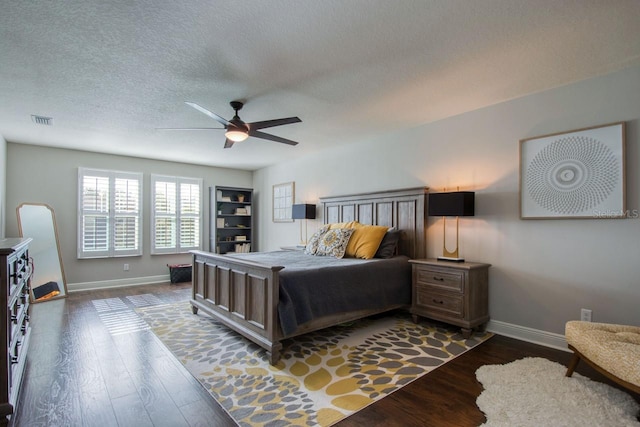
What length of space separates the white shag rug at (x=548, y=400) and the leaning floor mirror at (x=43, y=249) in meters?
6.05

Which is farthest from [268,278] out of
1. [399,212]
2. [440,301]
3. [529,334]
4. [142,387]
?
[529,334]

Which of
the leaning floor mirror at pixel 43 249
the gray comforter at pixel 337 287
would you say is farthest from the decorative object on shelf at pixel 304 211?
the leaning floor mirror at pixel 43 249

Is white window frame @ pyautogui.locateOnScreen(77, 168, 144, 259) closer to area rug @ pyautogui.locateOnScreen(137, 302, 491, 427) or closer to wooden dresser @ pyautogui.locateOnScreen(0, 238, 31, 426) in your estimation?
area rug @ pyautogui.locateOnScreen(137, 302, 491, 427)

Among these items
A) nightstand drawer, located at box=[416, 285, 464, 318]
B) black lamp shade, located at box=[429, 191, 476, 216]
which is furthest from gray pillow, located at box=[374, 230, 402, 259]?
black lamp shade, located at box=[429, 191, 476, 216]

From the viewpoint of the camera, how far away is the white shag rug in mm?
1892

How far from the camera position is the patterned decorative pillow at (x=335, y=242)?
4.12 m

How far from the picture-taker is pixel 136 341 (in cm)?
321

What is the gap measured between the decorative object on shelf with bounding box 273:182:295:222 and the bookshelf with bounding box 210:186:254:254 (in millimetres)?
768

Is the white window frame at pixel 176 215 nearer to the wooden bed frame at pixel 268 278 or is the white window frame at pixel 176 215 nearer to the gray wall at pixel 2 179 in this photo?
the gray wall at pixel 2 179

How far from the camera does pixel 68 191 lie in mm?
5508

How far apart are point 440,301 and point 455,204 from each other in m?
1.08

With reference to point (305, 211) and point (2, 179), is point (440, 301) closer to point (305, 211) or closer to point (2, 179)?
point (305, 211)

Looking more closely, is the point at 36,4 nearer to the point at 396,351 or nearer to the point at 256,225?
the point at 396,351

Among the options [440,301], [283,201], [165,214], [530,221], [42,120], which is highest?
[42,120]
